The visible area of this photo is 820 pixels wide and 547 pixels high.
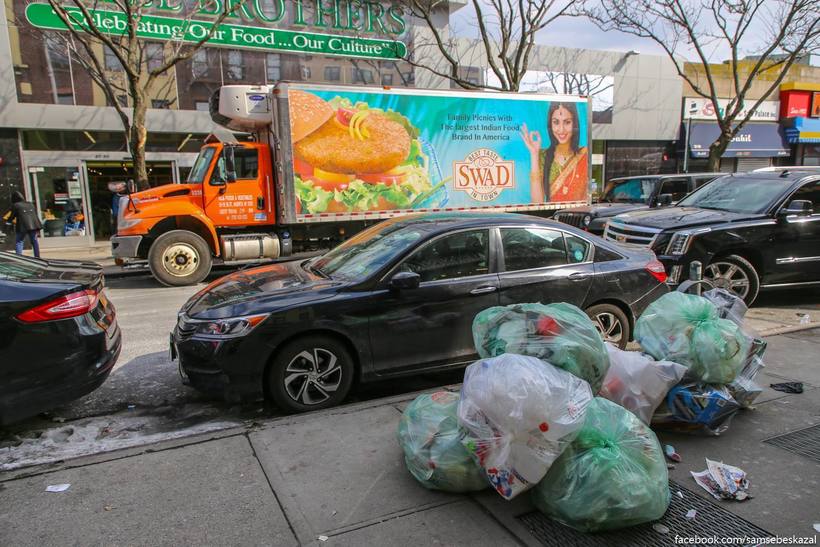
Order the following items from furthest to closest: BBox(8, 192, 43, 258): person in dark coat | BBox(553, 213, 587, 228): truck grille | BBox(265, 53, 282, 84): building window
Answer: BBox(265, 53, 282, 84): building window → BBox(8, 192, 43, 258): person in dark coat → BBox(553, 213, 587, 228): truck grille

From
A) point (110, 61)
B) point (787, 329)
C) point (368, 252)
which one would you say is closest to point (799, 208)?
point (787, 329)

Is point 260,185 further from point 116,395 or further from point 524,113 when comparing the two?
point 116,395

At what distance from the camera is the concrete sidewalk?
277cm

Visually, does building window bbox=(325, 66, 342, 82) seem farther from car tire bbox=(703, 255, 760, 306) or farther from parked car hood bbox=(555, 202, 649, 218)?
car tire bbox=(703, 255, 760, 306)

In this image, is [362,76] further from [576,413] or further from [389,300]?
[576,413]

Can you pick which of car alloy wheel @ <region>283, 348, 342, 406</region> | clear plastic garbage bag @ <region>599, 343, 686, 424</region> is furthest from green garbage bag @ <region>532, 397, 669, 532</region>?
car alloy wheel @ <region>283, 348, 342, 406</region>

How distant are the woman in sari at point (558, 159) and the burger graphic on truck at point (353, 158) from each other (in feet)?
8.17

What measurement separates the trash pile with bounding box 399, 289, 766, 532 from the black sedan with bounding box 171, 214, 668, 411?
108 centimetres

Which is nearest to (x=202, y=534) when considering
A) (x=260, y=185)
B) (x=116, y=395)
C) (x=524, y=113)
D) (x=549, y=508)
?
(x=549, y=508)

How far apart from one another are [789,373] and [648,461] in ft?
9.87

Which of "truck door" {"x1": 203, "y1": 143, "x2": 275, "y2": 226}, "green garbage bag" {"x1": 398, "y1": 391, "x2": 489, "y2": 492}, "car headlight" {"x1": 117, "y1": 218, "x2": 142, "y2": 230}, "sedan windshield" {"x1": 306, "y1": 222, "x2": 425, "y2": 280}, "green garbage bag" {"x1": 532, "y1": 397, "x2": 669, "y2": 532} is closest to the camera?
"green garbage bag" {"x1": 532, "y1": 397, "x2": 669, "y2": 532}

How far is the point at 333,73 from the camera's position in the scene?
18.9 meters

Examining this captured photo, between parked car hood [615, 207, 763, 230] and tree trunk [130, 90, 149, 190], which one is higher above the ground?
tree trunk [130, 90, 149, 190]

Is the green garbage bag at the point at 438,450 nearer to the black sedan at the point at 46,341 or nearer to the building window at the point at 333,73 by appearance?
the black sedan at the point at 46,341
